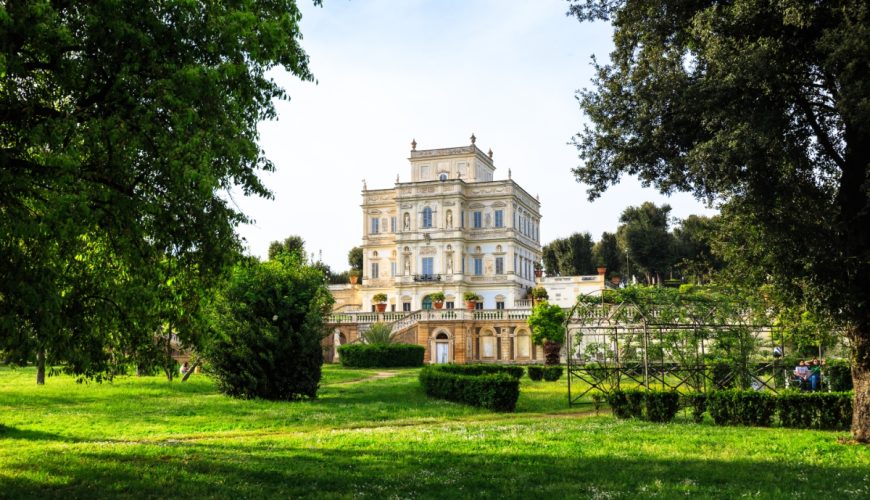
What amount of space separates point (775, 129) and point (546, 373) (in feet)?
64.2

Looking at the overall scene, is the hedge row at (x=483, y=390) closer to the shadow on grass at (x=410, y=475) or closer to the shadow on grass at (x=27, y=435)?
the shadow on grass at (x=410, y=475)

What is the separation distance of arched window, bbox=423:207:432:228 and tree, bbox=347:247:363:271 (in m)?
22.8

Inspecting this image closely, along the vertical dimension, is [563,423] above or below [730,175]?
below

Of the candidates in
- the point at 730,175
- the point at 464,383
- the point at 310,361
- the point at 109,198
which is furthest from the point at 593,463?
the point at 310,361

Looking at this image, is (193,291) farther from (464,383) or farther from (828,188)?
(464,383)

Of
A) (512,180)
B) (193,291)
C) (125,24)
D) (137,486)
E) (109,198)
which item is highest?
(512,180)

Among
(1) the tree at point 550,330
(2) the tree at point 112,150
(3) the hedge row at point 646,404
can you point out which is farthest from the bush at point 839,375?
(2) the tree at point 112,150

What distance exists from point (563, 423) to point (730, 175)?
6.26 meters

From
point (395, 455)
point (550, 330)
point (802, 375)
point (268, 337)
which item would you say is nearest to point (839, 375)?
point (802, 375)

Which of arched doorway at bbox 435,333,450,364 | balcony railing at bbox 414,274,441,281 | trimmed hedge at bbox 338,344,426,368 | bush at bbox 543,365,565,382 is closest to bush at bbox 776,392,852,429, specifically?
bush at bbox 543,365,565,382

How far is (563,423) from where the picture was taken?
1478 centimetres

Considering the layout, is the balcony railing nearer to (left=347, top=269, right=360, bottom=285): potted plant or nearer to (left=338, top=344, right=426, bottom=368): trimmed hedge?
(left=347, top=269, right=360, bottom=285): potted plant

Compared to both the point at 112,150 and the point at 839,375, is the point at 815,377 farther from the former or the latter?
the point at 112,150

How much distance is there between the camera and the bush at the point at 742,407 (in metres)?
14.5
